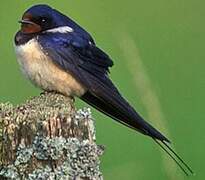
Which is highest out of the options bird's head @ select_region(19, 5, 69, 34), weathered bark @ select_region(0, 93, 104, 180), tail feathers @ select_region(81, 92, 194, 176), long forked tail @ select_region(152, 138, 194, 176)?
bird's head @ select_region(19, 5, 69, 34)

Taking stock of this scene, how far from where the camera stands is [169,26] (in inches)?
215

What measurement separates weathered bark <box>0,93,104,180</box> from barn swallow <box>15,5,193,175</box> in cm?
Result: 77

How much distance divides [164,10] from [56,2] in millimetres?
549

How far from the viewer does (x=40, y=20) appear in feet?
13.4

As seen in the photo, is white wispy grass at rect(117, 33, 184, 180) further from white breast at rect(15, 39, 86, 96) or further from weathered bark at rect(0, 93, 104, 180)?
weathered bark at rect(0, 93, 104, 180)

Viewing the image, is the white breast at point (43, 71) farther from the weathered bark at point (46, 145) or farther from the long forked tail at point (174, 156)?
the weathered bark at point (46, 145)

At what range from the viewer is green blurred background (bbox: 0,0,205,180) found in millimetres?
4098

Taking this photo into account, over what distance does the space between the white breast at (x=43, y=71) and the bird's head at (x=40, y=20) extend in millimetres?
65

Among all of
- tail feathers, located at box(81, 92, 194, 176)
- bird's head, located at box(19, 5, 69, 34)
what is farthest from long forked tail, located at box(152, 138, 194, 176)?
bird's head, located at box(19, 5, 69, 34)

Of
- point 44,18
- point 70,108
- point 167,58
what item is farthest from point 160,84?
point 70,108

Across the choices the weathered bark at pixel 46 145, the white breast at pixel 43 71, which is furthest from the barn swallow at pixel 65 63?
the weathered bark at pixel 46 145

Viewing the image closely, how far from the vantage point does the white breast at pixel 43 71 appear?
3982 millimetres

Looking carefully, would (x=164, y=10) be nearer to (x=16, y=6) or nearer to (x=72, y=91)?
(x=16, y=6)

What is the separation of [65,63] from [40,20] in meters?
0.20
